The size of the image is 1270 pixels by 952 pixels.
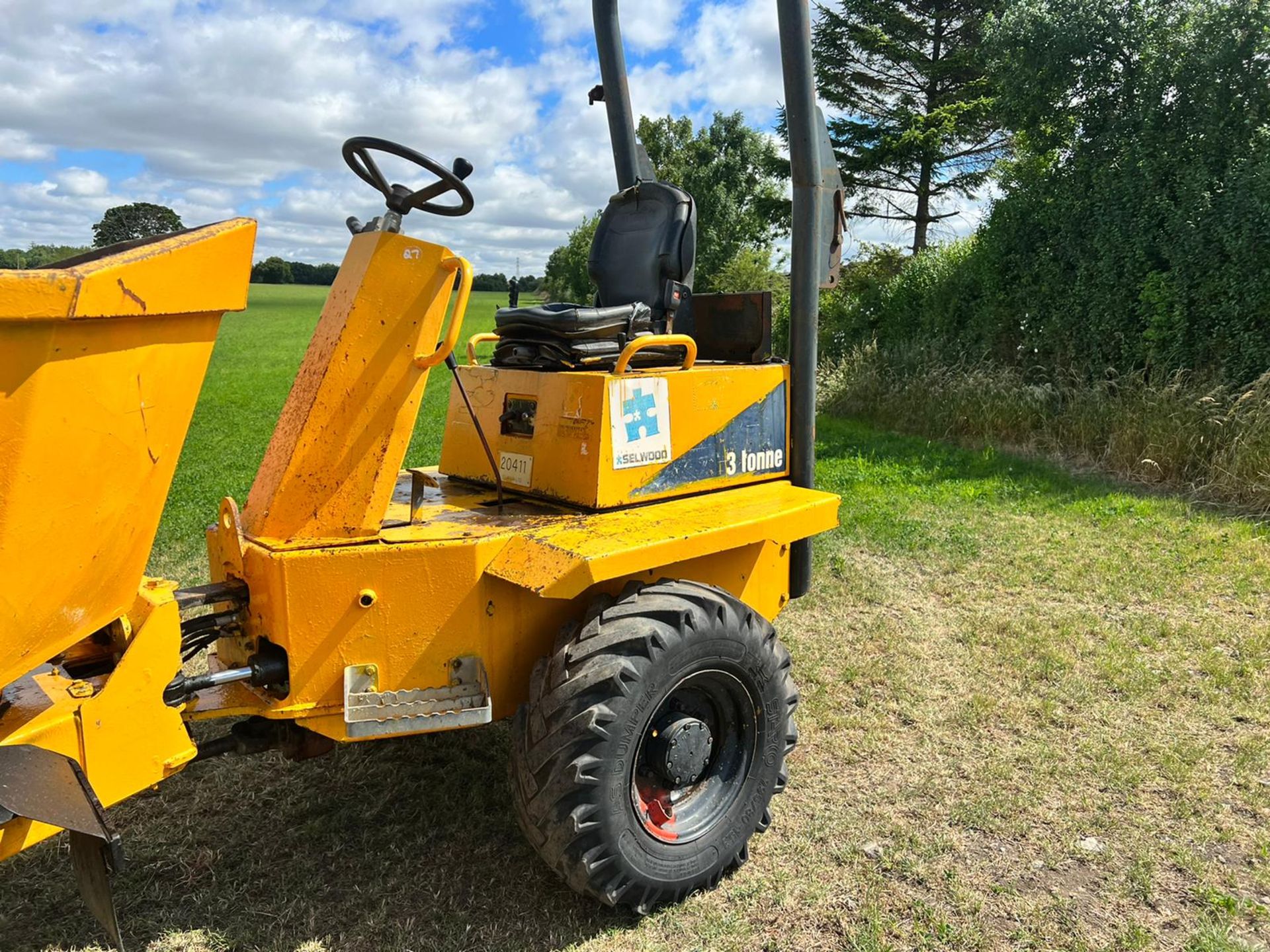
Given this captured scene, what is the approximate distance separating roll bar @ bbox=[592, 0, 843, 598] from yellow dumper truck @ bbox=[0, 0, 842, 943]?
0.05 feet

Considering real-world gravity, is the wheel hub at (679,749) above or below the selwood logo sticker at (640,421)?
below

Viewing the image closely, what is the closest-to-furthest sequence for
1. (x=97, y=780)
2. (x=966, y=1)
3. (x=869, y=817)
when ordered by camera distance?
(x=97, y=780) → (x=869, y=817) → (x=966, y=1)

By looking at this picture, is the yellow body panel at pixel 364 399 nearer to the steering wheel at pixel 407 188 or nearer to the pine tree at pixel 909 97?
the steering wheel at pixel 407 188

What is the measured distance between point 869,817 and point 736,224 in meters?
33.4

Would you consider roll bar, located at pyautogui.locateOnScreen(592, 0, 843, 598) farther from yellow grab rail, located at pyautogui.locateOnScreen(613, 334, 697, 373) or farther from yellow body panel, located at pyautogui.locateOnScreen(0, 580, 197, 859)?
yellow body panel, located at pyautogui.locateOnScreen(0, 580, 197, 859)

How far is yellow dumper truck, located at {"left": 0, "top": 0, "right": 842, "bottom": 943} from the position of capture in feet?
7.08

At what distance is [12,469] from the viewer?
2.01 m

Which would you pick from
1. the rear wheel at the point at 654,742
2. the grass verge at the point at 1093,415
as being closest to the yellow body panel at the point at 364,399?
the rear wheel at the point at 654,742

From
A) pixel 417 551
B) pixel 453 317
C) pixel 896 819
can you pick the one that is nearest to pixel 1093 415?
pixel 896 819

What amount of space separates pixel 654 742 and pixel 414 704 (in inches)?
31.8

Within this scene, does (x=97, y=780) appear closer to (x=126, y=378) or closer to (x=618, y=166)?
(x=126, y=378)

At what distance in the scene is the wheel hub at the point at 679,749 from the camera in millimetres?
3047

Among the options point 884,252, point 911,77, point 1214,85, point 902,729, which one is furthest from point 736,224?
point 902,729

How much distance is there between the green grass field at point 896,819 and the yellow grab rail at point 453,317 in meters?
1.79
